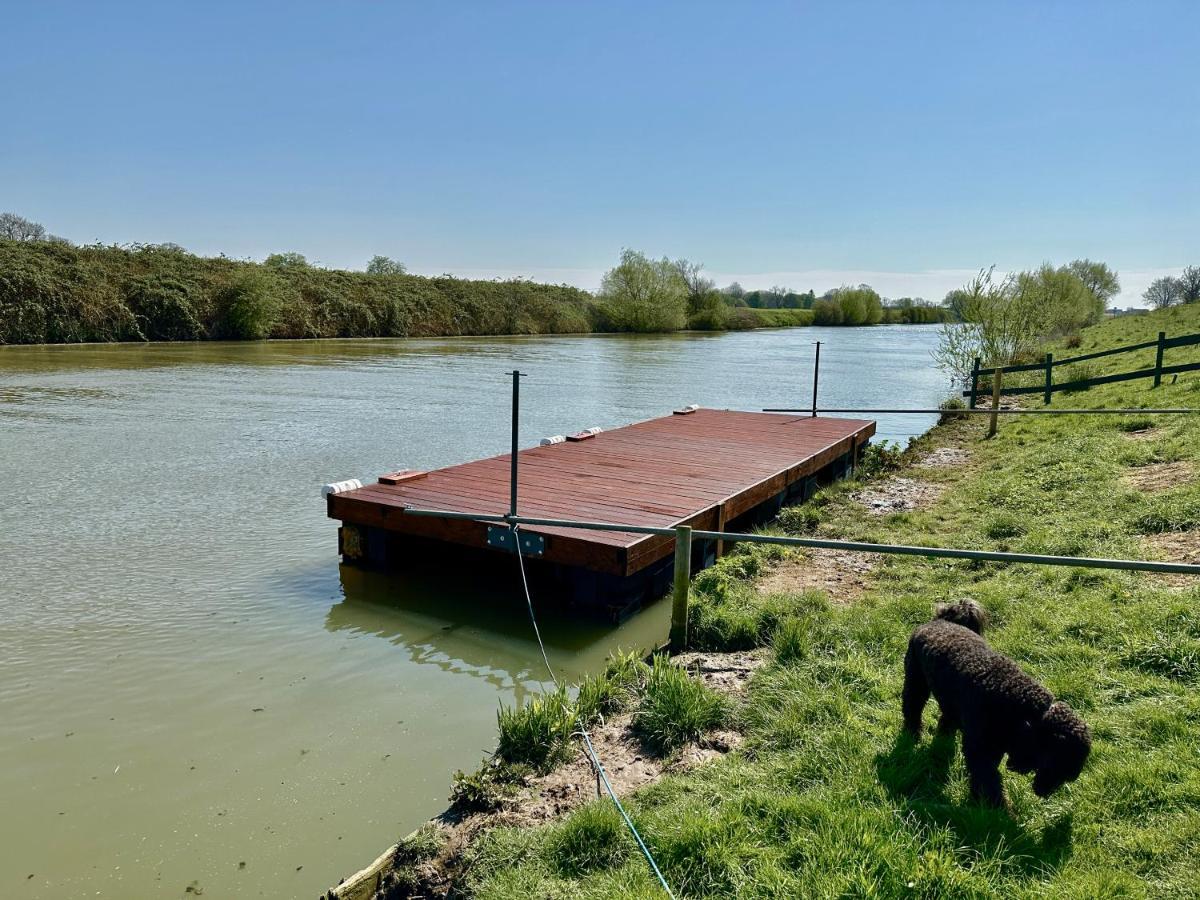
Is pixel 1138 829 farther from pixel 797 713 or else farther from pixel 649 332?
pixel 649 332

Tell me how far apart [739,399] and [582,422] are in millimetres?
6172

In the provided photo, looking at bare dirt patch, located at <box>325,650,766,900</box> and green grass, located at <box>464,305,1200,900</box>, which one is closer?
green grass, located at <box>464,305,1200,900</box>

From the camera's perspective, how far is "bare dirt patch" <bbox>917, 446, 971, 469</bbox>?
1159cm

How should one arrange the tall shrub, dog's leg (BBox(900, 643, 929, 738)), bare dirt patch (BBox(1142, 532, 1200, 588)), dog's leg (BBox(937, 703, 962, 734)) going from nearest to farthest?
dog's leg (BBox(937, 703, 962, 734)) → dog's leg (BBox(900, 643, 929, 738)) → bare dirt patch (BBox(1142, 532, 1200, 588)) → the tall shrub

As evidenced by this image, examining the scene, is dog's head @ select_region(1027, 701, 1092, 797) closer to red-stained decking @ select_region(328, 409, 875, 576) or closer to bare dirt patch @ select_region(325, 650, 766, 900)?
bare dirt patch @ select_region(325, 650, 766, 900)

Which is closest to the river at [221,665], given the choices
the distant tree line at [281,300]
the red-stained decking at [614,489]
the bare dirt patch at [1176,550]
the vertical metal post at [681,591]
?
the red-stained decking at [614,489]

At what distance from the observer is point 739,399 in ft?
71.6

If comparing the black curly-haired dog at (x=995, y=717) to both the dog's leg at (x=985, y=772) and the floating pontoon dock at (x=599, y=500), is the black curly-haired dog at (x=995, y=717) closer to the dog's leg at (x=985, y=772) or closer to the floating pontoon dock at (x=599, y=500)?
the dog's leg at (x=985, y=772)

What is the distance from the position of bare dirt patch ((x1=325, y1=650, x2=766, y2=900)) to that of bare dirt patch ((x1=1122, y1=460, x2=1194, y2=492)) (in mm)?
5566

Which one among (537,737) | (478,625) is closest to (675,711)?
(537,737)

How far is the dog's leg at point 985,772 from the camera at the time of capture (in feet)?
9.69

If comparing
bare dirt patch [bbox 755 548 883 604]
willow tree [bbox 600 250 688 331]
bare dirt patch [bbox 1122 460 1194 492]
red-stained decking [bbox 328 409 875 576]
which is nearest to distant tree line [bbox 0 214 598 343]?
willow tree [bbox 600 250 688 331]

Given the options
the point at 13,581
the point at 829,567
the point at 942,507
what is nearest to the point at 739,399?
the point at 942,507

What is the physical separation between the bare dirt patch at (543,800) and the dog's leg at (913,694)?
78 cm
